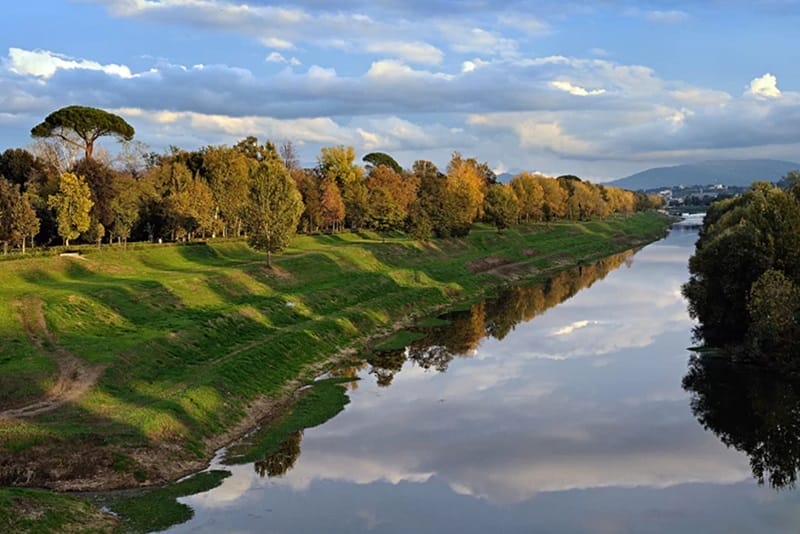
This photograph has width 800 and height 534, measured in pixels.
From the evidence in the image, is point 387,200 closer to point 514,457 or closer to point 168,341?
point 168,341

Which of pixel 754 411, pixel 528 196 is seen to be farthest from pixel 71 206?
pixel 528 196

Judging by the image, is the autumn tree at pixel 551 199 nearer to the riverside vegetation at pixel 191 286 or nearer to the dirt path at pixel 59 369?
the riverside vegetation at pixel 191 286

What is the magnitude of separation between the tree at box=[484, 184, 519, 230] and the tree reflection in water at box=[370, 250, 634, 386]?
84.6 feet

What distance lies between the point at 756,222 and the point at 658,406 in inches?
792

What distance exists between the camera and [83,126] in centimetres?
9900

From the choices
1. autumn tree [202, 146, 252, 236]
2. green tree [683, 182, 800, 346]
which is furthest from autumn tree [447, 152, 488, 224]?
green tree [683, 182, 800, 346]

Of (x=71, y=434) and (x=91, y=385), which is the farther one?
(x=91, y=385)

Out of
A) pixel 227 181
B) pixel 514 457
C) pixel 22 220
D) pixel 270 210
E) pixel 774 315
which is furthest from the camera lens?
pixel 227 181

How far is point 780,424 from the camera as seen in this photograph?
3894cm

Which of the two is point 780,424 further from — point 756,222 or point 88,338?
point 88,338

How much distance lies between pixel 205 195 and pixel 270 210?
22549 mm

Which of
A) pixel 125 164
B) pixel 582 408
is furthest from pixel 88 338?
pixel 125 164

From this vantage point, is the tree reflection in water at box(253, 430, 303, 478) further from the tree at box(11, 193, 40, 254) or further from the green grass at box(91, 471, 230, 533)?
the tree at box(11, 193, 40, 254)

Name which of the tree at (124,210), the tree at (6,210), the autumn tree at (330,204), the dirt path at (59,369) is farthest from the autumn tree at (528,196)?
the dirt path at (59,369)
